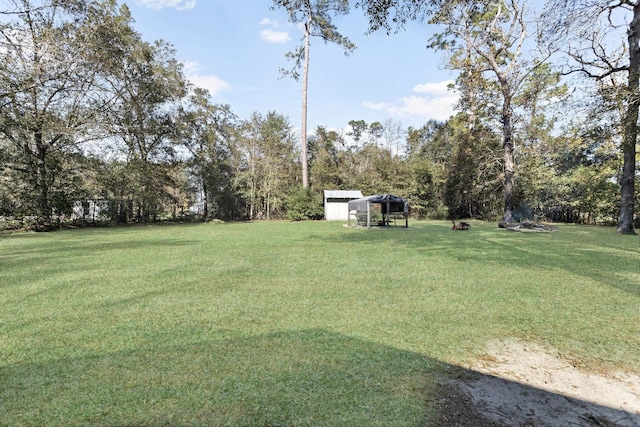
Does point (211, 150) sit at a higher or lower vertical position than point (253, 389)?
higher

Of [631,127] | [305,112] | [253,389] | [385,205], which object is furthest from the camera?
[305,112]

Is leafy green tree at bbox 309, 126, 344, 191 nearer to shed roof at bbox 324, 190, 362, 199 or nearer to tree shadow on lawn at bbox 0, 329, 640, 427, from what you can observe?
shed roof at bbox 324, 190, 362, 199

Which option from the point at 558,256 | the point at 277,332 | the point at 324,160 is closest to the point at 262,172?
the point at 324,160

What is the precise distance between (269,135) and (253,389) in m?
22.4

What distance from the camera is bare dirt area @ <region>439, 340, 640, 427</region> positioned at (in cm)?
165

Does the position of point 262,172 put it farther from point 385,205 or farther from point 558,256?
point 558,256

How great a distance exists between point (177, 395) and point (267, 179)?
66.6ft

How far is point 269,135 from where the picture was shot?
22.9 m

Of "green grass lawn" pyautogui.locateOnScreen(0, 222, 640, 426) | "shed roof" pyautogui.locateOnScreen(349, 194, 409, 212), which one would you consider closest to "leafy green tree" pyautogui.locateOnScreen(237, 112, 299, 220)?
"shed roof" pyautogui.locateOnScreen(349, 194, 409, 212)

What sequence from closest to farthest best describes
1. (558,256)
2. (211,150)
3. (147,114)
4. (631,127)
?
(558,256)
(631,127)
(147,114)
(211,150)

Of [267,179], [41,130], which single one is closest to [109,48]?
[41,130]

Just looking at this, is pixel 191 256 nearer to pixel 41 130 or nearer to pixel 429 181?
pixel 41 130

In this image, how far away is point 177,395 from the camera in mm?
1794

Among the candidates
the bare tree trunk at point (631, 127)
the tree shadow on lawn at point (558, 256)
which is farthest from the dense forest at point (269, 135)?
the tree shadow on lawn at point (558, 256)
